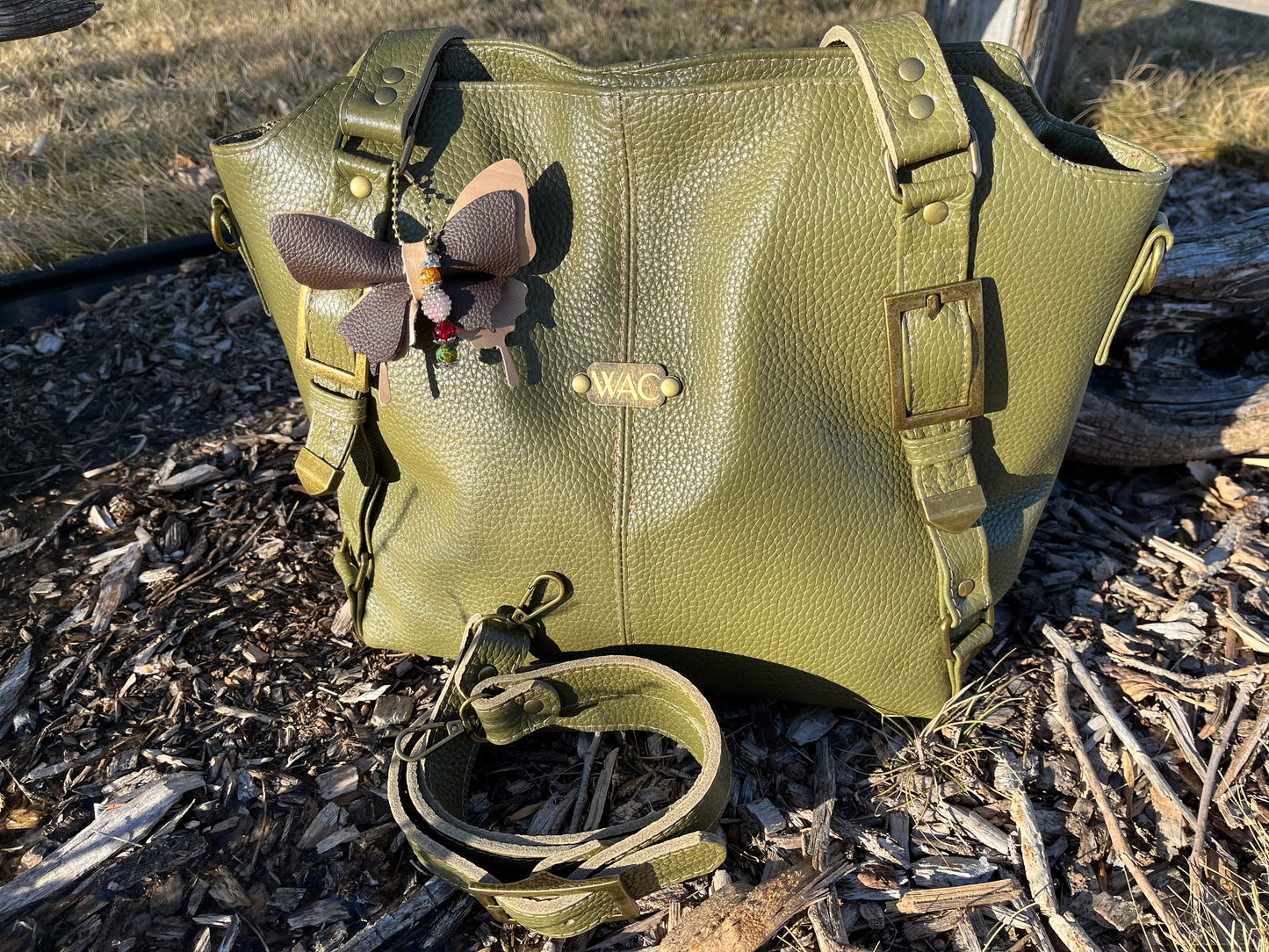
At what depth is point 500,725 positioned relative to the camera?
65.3 inches

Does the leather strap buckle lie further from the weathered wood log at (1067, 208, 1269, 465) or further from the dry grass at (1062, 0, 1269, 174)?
the dry grass at (1062, 0, 1269, 174)

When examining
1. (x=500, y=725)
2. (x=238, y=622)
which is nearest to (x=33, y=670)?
(x=238, y=622)

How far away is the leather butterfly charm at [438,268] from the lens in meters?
1.41

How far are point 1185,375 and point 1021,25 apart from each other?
1344mm

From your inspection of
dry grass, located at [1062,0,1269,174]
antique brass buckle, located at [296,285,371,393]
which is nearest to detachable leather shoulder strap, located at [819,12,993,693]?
antique brass buckle, located at [296,285,371,393]

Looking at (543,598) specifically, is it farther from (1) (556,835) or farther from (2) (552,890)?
(2) (552,890)

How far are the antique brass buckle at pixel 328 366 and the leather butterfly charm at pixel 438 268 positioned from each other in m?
0.10

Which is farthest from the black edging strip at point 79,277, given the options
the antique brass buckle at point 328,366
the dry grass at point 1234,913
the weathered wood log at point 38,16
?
the dry grass at point 1234,913

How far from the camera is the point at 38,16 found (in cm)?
220

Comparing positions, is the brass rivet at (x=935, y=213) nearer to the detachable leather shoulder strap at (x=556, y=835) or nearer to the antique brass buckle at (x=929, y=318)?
the antique brass buckle at (x=929, y=318)

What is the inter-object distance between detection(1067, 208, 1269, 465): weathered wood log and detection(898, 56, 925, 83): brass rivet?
1.30m

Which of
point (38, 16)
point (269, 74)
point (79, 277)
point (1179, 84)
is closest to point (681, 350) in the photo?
point (38, 16)

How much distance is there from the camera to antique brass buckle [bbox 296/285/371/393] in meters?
1.59

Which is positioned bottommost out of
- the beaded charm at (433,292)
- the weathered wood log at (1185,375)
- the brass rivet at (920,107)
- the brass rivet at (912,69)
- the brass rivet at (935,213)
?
the weathered wood log at (1185,375)
